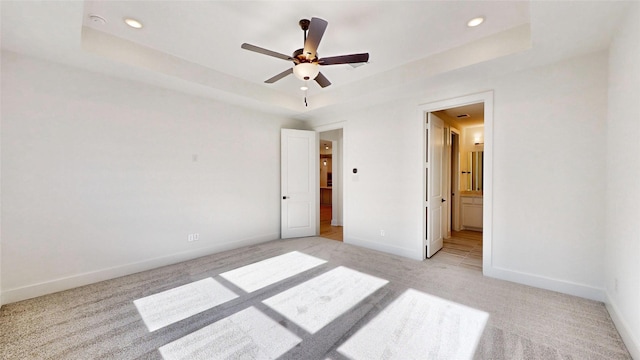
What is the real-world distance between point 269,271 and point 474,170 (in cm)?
588

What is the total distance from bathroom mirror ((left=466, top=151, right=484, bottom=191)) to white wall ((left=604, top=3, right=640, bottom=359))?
4.03m

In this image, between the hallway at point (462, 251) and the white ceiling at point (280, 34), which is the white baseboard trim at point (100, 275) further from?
the hallway at point (462, 251)

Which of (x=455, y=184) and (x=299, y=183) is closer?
(x=299, y=183)

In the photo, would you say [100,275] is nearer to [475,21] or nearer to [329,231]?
[329,231]

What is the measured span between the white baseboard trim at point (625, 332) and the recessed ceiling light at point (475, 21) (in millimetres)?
2883

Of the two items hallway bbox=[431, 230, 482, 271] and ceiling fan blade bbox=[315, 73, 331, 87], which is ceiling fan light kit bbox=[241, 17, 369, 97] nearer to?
ceiling fan blade bbox=[315, 73, 331, 87]

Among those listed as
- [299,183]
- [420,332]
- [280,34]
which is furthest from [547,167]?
[299,183]

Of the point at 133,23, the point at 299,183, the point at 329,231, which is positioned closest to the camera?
the point at 133,23

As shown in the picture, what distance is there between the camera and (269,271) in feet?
11.3

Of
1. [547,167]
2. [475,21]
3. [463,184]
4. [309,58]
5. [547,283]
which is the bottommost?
[547,283]

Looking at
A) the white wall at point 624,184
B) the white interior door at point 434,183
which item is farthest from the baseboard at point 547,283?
the white interior door at point 434,183

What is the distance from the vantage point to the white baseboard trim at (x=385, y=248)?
13.2ft

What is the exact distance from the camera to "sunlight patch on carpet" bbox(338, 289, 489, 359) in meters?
1.87

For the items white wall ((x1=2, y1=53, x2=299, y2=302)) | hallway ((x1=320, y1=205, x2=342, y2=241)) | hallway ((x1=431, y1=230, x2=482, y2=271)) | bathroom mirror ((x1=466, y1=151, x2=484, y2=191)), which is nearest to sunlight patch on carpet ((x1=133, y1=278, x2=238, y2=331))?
white wall ((x1=2, y1=53, x2=299, y2=302))
